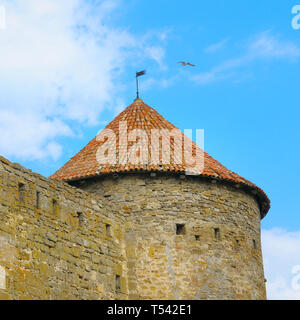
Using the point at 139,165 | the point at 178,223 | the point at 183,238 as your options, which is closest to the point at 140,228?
the point at 178,223

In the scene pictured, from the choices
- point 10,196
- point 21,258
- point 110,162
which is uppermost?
point 110,162

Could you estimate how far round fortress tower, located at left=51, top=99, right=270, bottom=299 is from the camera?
19.0 meters

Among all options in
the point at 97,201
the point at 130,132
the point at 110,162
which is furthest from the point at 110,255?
the point at 130,132

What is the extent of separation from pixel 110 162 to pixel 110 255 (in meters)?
2.48

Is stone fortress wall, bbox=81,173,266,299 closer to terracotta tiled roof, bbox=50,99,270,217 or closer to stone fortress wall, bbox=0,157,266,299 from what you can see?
stone fortress wall, bbox=0,157,266,299

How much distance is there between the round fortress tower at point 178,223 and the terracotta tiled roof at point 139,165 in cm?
3

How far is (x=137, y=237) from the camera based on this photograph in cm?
1930

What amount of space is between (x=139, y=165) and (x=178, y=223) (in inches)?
65.7

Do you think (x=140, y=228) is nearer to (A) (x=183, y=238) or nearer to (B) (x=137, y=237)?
(B) (x=137, y=237)

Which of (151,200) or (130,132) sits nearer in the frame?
(151,200)

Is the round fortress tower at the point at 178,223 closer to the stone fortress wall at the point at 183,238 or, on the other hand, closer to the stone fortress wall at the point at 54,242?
the stone fortress wall at the point at 183,238
